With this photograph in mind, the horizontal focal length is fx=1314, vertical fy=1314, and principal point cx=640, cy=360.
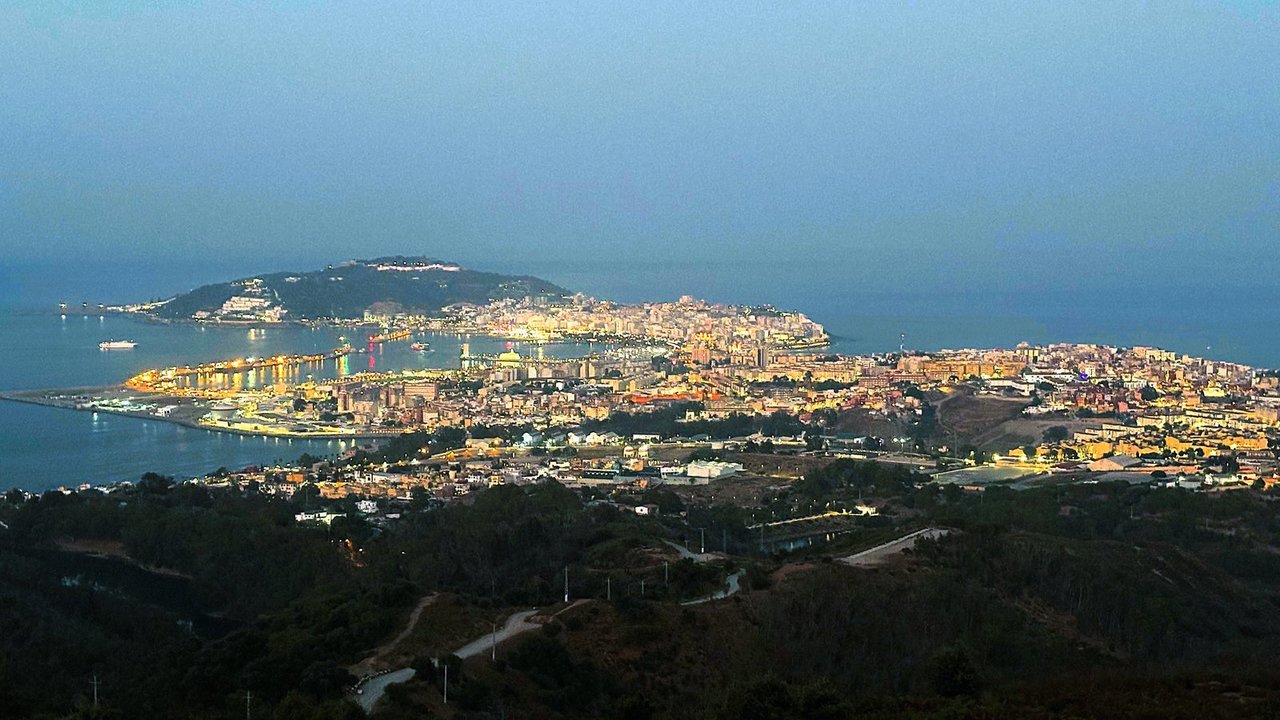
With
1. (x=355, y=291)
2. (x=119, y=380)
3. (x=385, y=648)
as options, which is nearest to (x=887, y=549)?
(x=385, y=648)

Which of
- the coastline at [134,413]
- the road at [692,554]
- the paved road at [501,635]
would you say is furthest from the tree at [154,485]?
the paved road at [501,635]

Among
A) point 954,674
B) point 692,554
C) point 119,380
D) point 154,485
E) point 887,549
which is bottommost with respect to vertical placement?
point 119,380

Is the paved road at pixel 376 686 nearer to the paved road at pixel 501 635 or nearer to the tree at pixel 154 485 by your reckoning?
the paved road at pixel 501 635

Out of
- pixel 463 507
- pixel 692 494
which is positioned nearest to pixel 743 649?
pixel 463 507

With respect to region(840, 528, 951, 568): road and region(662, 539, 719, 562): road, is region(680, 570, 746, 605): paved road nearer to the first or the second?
region(662, 539, 719, 562): road

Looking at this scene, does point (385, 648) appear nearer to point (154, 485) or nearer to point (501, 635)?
point (501, 635)

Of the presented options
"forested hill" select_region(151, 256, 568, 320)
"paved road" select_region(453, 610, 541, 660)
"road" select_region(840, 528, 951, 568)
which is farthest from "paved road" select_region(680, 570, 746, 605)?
"forested hill" select_region(151, 256, 568, 320)
